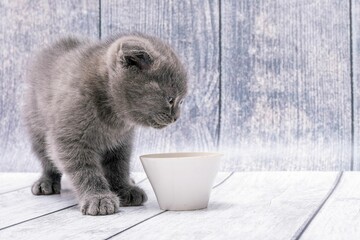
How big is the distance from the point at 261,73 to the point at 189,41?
253 mm

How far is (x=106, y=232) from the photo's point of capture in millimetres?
1208

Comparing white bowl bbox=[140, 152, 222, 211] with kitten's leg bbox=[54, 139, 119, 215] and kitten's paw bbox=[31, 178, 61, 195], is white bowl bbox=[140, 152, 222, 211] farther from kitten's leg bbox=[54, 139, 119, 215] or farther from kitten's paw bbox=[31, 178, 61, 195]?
kitten's paw bbox=[31, 178, 61, 195]

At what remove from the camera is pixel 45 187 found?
1761 mm

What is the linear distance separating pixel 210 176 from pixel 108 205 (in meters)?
0.22

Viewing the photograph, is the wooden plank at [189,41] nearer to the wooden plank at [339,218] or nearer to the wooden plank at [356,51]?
the wooden plank at [356,51]

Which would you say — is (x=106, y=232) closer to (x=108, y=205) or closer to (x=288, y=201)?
(x=108, y=205)

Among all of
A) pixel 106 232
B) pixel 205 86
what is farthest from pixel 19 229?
pixel 205 86

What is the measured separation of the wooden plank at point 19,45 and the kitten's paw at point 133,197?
732 millimetres

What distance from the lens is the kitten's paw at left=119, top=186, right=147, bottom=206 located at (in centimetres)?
157

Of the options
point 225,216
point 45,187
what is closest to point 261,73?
point 45,187

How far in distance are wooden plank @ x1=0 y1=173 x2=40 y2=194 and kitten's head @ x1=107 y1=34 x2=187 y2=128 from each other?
46cm

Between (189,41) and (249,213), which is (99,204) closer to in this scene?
(249,213)

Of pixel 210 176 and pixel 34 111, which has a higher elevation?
pixel 34 111

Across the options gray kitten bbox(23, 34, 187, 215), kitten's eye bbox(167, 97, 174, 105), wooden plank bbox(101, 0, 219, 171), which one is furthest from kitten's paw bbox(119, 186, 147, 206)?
wooden plank bbox(101, 0, 219, 171)
